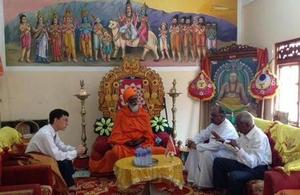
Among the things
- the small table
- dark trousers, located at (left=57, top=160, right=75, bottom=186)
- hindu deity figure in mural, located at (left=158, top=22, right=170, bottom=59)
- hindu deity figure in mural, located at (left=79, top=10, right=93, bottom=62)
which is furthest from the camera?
hindu deity figure in mural, located at (left=158, top=22, right=170, bottom=59)

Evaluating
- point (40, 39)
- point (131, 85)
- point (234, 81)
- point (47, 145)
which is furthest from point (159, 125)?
point (40, 39)

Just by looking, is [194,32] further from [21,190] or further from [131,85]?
[21,190]

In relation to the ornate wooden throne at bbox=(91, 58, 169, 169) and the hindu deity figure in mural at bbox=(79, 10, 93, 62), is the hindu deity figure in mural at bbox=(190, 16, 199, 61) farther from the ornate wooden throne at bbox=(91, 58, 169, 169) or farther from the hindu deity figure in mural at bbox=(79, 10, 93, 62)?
the hindu deity figure in mural at bbox=(79, 10, 93, 62)

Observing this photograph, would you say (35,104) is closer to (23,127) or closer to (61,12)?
(23,127)

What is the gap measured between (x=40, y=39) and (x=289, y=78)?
173 inches

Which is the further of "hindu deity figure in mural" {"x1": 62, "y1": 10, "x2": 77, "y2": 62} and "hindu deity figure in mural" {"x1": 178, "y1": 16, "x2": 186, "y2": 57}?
"hindu deity figure in mural" {"x1": 178, "y1": 16, "x2": 186, "y2": 57}

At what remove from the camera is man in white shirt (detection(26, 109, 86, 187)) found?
4379mm

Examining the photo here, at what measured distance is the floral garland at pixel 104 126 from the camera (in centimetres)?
625

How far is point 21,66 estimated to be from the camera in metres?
6.55

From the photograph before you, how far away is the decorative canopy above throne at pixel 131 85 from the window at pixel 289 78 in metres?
2.07

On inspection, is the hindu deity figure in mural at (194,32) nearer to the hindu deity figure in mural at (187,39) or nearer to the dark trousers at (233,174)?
the hindu deity figure in mural at (187,39)

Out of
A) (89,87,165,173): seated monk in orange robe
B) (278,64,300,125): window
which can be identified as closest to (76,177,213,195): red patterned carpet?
(89,87,165,173): seated monk in orange robe

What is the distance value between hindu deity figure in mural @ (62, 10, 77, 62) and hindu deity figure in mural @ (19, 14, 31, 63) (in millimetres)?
631

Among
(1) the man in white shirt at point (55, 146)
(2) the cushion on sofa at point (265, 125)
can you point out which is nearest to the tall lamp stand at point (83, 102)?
(1) the man in white shirt at point (55, 146)
